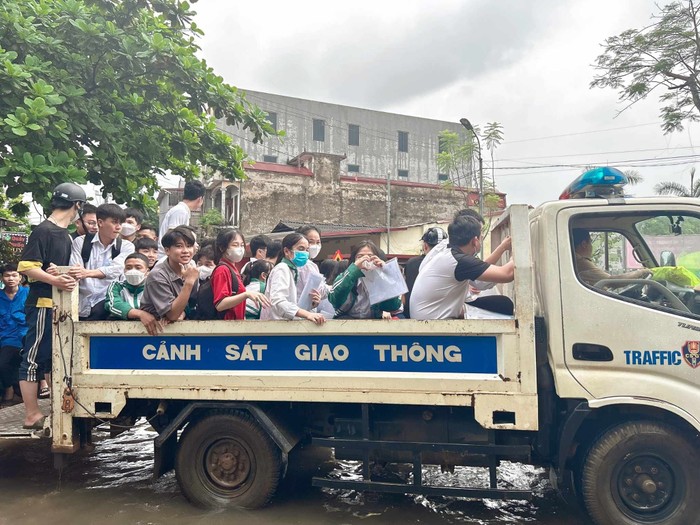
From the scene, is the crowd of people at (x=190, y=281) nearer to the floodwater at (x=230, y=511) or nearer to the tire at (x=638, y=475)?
the floodwater at (x=230, y=511)

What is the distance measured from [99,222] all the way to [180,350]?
130 centimetres

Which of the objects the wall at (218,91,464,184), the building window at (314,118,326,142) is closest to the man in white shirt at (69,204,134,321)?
the wall at (218,91,464,184)

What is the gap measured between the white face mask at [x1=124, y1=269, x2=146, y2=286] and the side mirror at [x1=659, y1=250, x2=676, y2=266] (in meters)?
3.46

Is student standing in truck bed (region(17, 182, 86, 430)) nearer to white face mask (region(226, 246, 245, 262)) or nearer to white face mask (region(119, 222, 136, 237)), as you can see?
white face mask (region(119, 222, 136, 237))

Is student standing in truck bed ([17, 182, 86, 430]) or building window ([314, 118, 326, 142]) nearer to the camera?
student standing in truck bed ([17, 182, 86, 430])

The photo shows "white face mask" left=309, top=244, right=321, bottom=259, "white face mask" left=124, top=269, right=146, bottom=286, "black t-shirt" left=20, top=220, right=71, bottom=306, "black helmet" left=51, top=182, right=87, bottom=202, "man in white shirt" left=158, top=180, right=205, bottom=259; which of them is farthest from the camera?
"man in white shirt" left=158, top=180, right=205, bottom=259

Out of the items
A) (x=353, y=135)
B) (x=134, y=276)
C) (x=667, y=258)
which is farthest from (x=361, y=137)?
(x=667, y=258)

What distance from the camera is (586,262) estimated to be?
10.9 ft

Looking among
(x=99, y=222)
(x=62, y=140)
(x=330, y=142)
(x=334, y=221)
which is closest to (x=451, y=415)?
(x=99, y=222)

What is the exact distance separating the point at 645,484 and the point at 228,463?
2.53 metres

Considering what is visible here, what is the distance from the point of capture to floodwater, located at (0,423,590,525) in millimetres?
3549

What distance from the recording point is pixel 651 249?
365 centimetres

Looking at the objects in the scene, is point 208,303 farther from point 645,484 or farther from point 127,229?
point 645,484

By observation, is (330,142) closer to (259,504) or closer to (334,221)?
(334,221)
